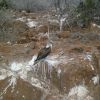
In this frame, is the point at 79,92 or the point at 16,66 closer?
the point at 79,92

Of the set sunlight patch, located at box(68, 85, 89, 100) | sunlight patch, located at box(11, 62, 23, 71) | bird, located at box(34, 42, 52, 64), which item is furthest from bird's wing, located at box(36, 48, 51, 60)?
sunlight patch, located at box(68, 85, 89, 100)

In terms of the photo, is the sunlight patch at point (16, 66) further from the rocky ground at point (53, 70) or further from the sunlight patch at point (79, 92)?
the sunlight patch at point (79, 92)

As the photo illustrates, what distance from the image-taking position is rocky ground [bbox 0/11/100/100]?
595 centimetres

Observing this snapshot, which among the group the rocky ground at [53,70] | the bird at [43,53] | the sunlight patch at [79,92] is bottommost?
the sunlight patch at [79,92]

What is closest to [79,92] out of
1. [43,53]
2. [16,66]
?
[43,53]

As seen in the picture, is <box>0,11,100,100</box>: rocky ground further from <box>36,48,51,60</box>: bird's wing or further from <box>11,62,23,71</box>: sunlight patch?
<box>36,48,51,60</box>: bird's wing

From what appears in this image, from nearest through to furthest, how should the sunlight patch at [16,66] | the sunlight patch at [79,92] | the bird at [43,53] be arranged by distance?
1. the sunlight patch at [79,92]
2. the sunlight patch at [16,66]
3. the bird at [43,53]

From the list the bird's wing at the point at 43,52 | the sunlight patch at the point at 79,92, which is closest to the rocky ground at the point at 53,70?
the sunlight patch at the point at 79,92

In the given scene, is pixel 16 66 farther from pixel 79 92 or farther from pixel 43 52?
pixel 79 92

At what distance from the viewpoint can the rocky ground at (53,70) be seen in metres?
5.95

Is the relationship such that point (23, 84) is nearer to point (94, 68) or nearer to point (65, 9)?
point (94, 68)

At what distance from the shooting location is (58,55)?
673 centimetres

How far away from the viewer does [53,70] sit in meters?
6.29

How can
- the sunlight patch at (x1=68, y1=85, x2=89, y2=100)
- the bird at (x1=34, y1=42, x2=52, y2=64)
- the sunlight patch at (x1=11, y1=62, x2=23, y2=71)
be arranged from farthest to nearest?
the bird at (x1=34, y1=42, x2=52, y2=64)
the sunlight patch at (x1=11, y1=62, x2=23, y2=71)
the sunlight patch at (x1=68, y1=85, x2=89, y2=100)
